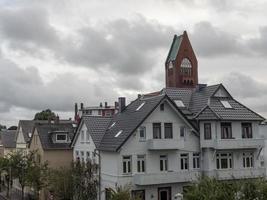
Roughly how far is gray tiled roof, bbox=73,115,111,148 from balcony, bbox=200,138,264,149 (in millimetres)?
10420

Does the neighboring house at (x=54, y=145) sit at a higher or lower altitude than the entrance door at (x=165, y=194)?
higher

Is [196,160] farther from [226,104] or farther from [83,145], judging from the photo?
[83,145]

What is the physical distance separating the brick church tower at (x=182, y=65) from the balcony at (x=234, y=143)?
74530 mm

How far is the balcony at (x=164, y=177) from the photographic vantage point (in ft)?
139

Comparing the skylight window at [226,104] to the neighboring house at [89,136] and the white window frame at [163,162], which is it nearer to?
the white window frame at [163,162]

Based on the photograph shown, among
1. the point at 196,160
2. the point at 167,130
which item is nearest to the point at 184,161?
the point at 196,160

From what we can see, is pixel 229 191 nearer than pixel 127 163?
Yes

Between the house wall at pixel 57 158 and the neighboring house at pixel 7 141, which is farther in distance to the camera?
the neighboring house at pixel 7 141

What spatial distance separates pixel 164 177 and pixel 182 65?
82.2 metres

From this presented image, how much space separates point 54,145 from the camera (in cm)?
5859

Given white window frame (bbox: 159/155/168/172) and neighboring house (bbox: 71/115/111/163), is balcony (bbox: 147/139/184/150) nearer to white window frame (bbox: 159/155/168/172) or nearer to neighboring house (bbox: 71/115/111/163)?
white window frame (bbox: 159/155/168/172)

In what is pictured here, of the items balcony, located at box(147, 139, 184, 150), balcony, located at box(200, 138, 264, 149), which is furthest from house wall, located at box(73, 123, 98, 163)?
balcony, located at box(200, 138, 264, 149)

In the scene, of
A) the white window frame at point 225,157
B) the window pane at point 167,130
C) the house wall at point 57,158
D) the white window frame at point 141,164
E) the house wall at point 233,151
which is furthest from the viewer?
the house wall at point 57,158

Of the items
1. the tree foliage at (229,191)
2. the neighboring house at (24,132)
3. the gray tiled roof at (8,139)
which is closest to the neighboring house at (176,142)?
the tree foliage at (229,191)
